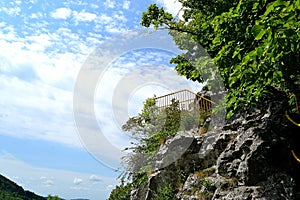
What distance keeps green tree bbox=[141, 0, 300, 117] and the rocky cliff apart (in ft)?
2.48

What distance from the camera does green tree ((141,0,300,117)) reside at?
5676 millimetres

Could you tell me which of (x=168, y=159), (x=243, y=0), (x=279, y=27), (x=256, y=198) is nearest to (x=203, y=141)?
(x=168, y=159)

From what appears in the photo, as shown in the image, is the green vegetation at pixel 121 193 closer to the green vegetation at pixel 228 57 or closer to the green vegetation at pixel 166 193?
the green vegetation at pixel 228 57

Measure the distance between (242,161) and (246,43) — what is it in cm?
349

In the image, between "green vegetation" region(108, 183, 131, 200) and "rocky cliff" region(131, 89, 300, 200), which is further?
"green vegetation" region(108, 183, 131, 200)

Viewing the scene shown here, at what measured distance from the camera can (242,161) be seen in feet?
31.7

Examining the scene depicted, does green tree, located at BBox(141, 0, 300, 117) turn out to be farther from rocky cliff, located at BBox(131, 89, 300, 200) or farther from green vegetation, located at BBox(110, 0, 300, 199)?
rocky cliff, located at BBox(131, 89, 300, 200)

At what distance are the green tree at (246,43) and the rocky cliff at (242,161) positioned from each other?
755mm

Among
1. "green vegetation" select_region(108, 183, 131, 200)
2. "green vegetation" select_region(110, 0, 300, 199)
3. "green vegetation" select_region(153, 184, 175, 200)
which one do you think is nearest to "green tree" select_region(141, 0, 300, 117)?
"green vegetation" select_region(110, 0, 300, 199)

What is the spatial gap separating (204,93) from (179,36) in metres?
3.52

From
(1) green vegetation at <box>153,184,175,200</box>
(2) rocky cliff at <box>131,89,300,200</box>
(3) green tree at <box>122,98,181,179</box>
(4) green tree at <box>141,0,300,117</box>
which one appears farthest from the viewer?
(3) green tree at <box>122,98,181,179</box>

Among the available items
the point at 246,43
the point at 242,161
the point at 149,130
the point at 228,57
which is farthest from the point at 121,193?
the point at 246,43

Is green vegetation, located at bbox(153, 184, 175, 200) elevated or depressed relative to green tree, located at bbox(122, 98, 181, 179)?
depressed

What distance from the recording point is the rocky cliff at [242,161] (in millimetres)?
9000
